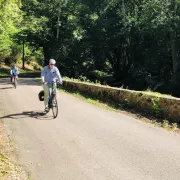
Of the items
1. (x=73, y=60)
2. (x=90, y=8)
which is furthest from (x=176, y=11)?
(x=73, y=60)

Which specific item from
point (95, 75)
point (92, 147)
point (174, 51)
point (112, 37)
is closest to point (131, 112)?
point (92, 147)

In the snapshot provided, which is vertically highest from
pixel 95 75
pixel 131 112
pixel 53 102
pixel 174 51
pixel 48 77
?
pixel 174 51

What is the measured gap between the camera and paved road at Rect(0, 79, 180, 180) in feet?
17.6

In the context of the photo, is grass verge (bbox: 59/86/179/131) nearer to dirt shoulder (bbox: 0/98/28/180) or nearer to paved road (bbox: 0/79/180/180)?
paved road (bbox: 0/79/180/180)

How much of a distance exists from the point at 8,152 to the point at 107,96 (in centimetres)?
798

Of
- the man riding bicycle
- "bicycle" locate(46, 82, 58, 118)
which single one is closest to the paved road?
"bicycle" locate(46, 82, 58, 118)

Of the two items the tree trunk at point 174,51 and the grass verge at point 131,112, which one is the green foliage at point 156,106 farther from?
Answer: the tree trunk at point 174,51

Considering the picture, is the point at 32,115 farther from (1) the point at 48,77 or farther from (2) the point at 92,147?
(2) the point at 92,147

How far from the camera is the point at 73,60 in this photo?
36469mm

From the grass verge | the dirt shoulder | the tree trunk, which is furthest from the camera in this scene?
the tree trunk

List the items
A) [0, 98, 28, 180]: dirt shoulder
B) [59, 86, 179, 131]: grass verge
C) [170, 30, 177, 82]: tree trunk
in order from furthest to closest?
1. [170, 30, 177, 82]: tree trunk
2. [59, 86, 179, 131]: grass verge
3. [0, 98, 28, 180]: dirt shoulder

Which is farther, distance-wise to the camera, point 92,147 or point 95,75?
point 95,75

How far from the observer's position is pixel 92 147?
6.80 m

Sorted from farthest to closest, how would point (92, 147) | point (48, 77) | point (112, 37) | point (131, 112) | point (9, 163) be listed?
point (112, 37) → point (131, 112) → point (48, 77) → point (92, 147) → point (9, 163)
